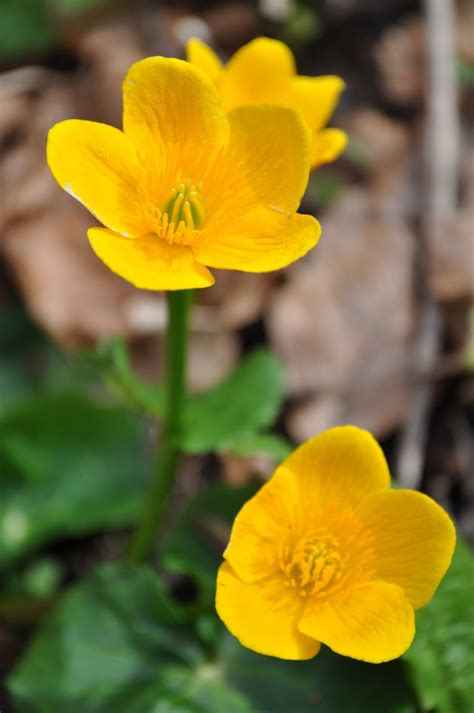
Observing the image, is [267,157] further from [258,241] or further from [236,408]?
[236,408]

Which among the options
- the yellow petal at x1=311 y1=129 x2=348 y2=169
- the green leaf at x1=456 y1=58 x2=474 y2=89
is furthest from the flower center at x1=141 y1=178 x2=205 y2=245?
the green leaf at x1=456 y1=58 x2=474 y2=89

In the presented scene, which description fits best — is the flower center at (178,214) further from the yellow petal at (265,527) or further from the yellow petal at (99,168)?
the yellow petal at (265,527)

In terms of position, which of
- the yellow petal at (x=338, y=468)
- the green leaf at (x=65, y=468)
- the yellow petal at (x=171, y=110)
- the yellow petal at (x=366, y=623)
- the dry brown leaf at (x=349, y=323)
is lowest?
the green leaf at (x=65, y=468)

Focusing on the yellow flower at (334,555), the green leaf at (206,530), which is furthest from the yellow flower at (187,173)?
the green leaf at (206,530)

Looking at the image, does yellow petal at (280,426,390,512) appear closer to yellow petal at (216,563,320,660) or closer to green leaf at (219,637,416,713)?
yellow petal at (216,563,320,660)

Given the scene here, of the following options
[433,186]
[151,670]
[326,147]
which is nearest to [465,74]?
[433,186]

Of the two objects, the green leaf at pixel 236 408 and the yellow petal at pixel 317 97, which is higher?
the yellow petal at pixel 317 97

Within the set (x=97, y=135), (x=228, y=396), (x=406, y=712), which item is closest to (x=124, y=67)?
(x=228, y=396)
